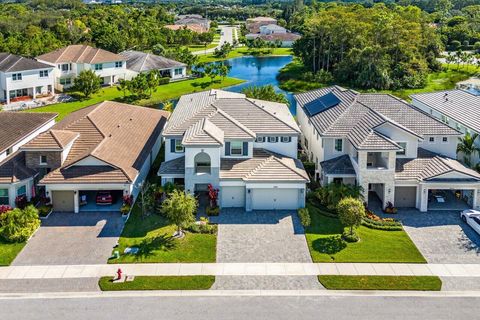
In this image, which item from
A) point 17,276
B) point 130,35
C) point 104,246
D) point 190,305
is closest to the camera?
point 190,305

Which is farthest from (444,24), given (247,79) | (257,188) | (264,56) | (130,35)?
(257,188)

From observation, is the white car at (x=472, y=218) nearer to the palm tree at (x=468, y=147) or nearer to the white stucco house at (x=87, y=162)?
the palm tree at (x=468, y=147)

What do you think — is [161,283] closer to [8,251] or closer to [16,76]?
[8,251]

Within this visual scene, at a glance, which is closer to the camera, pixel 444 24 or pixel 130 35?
pixel 130 35

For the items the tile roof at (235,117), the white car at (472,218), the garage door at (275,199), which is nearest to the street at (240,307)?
the white car at (472,218)

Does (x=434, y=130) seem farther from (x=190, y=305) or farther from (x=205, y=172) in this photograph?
(x=190, y=305)

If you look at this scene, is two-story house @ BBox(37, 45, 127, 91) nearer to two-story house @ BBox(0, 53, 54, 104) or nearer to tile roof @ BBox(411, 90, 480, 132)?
two-story house @ BBox(0, 53, 54, 104)

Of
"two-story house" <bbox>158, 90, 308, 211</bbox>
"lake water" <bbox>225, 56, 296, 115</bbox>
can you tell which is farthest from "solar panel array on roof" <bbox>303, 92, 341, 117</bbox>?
"lake water" <bbox>225, 56, 296, 115</bbox>
